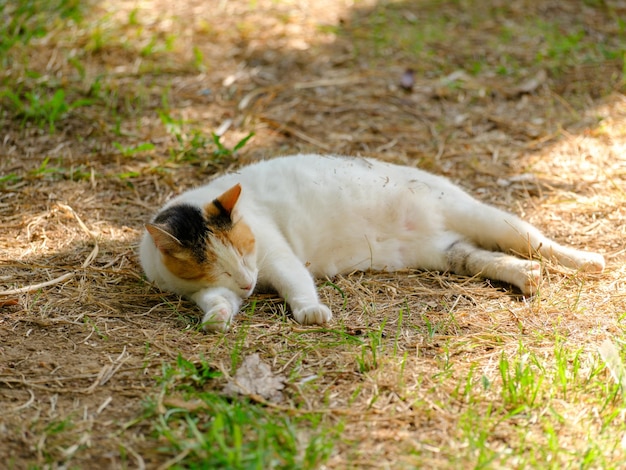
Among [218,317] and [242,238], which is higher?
[242,238]

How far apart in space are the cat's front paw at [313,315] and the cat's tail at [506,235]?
1139 mm

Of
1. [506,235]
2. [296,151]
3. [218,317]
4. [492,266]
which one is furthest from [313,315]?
[296,151]

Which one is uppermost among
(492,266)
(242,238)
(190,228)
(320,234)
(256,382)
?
(190,228)

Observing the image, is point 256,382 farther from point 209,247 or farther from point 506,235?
point 506,235

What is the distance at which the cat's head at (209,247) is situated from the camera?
10.4 ft

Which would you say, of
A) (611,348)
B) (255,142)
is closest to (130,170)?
(255,142)

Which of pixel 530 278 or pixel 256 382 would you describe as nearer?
pixel 256 382

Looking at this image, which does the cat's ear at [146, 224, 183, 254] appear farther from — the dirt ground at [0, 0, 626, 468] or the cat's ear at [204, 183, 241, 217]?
the dirt ground at [0, 0, 626, 468]

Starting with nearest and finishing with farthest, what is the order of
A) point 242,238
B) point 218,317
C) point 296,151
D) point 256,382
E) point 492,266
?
point 256,382
point 218,317
point 242,238
point 492,266
point 296,151

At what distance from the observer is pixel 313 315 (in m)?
3.10

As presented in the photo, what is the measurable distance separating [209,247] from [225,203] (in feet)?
0.71

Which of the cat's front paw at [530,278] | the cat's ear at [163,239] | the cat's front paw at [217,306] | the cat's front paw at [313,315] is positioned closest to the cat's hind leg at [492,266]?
the cat's front paw at [530,278]

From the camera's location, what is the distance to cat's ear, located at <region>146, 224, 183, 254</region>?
10.1 feet

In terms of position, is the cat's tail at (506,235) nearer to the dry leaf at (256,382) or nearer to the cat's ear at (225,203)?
the cat's ear at (225,203)
